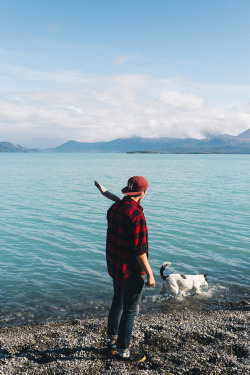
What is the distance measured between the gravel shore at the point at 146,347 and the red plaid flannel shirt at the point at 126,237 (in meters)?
2.25

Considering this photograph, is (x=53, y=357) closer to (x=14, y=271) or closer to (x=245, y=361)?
(x=245, y=361)

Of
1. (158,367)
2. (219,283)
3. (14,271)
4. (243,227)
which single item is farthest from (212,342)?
(243,227)

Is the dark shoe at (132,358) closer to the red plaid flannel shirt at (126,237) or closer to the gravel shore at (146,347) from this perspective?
the gravel shore at (146,347)

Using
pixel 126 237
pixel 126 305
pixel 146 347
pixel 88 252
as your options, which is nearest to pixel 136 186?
pixel 126 237

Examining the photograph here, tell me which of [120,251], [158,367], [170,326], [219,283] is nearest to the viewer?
[120,251]

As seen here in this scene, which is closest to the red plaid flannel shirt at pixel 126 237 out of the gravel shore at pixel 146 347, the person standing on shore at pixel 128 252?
the person standing on shore at pixel 128 252

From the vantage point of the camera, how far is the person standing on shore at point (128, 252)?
225 inches

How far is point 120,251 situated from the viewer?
5.90 meters

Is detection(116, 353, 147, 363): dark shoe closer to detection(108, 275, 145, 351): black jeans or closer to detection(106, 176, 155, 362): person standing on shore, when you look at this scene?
detection(108, 275, 145, 351): black jeans

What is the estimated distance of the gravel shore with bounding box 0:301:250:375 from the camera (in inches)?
251

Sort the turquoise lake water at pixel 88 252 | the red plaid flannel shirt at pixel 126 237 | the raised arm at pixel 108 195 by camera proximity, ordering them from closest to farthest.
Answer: the red plaid flannel shirt at pixel 126 237, the raised arm at pixel 108 195, the turquoise lake water at pixel 88 252

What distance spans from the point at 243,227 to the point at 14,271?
1750 centimetres

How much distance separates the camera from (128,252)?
5.90 m

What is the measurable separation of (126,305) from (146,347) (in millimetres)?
2082
